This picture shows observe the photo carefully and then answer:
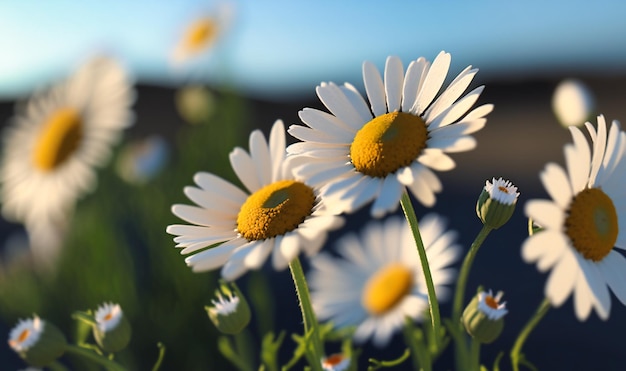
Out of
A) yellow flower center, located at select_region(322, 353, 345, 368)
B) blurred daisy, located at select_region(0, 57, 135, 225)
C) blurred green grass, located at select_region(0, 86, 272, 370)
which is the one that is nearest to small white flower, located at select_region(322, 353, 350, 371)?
yellow flower center, located at select_region(322, 353, 345, 368)

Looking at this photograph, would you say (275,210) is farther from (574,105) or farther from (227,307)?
(574,105)

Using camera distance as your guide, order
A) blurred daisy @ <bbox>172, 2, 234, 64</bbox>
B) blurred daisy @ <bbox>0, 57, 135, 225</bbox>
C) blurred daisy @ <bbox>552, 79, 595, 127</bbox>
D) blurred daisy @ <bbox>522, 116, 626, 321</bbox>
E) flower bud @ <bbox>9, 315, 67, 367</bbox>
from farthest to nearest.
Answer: blurred daisy @ <bbox>172, 2, 234, 64</bbox>
blurred daisy @ <bbox>0, 57, 135, 225</bbox>
blurred daisy @ <bbox>552, 79, 595, 127</bbox>
flower bud @ <bbox>9, 315, 67, 367</bbox>
blurred daisy @ <bbox>522, 116, 626, 321</bbox>

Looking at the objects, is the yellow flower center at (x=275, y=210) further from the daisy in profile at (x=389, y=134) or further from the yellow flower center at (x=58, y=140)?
the yellow flower center at (x=58, y=140)

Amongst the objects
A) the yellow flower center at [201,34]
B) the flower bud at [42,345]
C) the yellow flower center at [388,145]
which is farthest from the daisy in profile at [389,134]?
the yellow flower center at [201,34]

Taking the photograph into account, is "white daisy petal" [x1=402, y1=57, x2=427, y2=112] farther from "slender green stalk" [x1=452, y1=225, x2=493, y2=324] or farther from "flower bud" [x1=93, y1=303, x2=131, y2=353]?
"flower bud" [x1=93, y1=303, x2=131, y2=353]

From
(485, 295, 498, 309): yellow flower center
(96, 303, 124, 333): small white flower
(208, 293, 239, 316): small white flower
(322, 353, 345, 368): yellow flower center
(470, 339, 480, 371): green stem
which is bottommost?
(322, 353, 345, 368): yellow flower center

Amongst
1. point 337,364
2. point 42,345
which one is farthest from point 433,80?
point 42,345

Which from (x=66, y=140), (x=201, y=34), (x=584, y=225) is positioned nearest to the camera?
(x=584, y=225)

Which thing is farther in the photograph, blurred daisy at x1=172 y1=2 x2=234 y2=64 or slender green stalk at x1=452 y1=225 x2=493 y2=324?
blurred daisy at x1=172 y1=2 x2=234 y2=64
